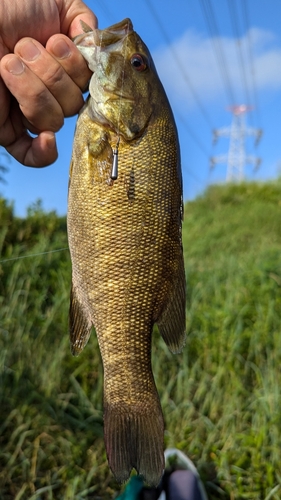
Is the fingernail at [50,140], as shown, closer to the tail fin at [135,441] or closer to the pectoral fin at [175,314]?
the pectoral fin at [175,314]

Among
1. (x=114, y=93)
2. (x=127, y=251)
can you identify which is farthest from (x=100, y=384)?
(x=114, y=93)

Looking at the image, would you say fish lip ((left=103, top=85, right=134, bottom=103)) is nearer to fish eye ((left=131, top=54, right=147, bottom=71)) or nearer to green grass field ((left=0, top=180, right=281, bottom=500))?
fish eye ((left=131, top=54, right=147, bottom=71))

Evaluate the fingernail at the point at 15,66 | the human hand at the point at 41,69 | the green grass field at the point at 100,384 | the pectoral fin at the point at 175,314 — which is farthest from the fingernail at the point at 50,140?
the green grass field at the point at 100,384

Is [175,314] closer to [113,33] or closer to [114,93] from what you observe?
[114,93]

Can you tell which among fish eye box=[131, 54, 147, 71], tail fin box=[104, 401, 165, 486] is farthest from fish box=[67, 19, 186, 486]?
fish eye box=[131, 54, 147, 71]

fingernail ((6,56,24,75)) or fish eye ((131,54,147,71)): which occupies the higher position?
fish eye ((131,54,147,71))

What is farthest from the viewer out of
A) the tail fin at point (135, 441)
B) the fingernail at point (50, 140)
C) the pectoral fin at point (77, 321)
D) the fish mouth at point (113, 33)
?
the fingernail at point (50, 140)

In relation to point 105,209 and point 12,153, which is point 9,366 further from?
point 105,209
